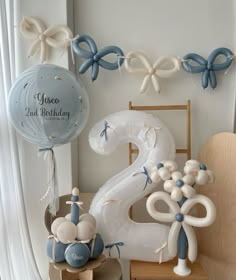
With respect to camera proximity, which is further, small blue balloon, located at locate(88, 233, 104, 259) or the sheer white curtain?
the sheer white curtain

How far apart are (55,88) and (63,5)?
1.50 feet

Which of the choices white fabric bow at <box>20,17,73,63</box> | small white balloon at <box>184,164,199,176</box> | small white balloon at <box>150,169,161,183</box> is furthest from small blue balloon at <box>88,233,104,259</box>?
white fabric bow at <box>20,17,73,63</box>

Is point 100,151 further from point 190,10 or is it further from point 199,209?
point 190,10

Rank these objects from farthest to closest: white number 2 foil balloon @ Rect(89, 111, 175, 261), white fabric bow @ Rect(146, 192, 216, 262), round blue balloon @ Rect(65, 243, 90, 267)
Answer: white number 2 foil balloon @ Rect(89, 111, 175, 261)
white fabric bow @ Rect(146, 192, 216, 262)
round blue balloon @ Rect(65, 243, 90, 267)

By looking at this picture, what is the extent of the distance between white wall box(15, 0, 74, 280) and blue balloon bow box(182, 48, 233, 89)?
0.57 m

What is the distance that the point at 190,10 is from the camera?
167 cm

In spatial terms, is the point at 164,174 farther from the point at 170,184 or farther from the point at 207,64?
the point at 207,64

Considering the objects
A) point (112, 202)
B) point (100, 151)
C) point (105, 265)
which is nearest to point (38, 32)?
point (100, 151)

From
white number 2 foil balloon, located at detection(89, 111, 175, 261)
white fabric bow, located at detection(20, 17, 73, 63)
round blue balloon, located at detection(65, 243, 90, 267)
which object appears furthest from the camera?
white fabric bow, located at detection(20, 17, 73, 63)

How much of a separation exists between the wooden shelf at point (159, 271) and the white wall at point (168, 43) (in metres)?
0.59

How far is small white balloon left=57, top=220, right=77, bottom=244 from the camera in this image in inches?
49.2

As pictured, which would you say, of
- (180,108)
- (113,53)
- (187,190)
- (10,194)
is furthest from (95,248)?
(113,53)

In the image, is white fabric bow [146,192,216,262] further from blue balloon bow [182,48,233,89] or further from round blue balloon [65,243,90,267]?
blue balloon bow [182,48,233,89]

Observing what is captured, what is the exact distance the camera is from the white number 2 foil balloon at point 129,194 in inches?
57.7
